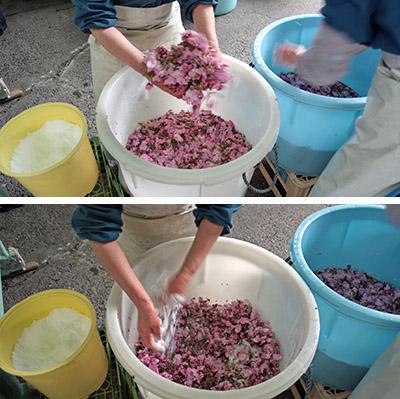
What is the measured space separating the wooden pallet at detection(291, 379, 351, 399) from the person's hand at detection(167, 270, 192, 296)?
0.51 meters

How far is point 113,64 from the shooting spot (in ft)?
4.15

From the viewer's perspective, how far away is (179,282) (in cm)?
95

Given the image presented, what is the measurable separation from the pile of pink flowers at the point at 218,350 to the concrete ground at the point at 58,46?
780mm

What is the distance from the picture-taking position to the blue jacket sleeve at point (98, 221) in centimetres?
83

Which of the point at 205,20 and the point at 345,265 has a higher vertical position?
the point at 205,20

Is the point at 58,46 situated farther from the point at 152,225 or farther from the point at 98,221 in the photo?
the point at 98,221

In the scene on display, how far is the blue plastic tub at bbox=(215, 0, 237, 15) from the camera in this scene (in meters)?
1.78

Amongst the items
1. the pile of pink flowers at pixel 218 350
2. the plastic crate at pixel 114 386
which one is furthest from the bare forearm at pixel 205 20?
the plastic crate at pixel 114 386

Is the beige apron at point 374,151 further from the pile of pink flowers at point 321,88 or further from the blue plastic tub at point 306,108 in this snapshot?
the pile of pink flowers at point 321,88

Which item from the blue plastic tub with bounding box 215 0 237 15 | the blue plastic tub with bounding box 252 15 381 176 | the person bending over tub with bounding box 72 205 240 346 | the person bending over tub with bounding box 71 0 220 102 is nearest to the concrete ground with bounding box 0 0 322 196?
the blue plastic tub with bounding box 215 0 237 15

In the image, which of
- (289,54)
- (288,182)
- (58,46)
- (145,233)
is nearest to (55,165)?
(145,233)

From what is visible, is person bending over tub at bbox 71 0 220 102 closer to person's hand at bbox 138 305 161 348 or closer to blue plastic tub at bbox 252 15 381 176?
blue plastic tub at bbox 252 15 381 176

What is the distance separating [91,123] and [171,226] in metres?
0.68

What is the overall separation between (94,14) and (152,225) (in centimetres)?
44
